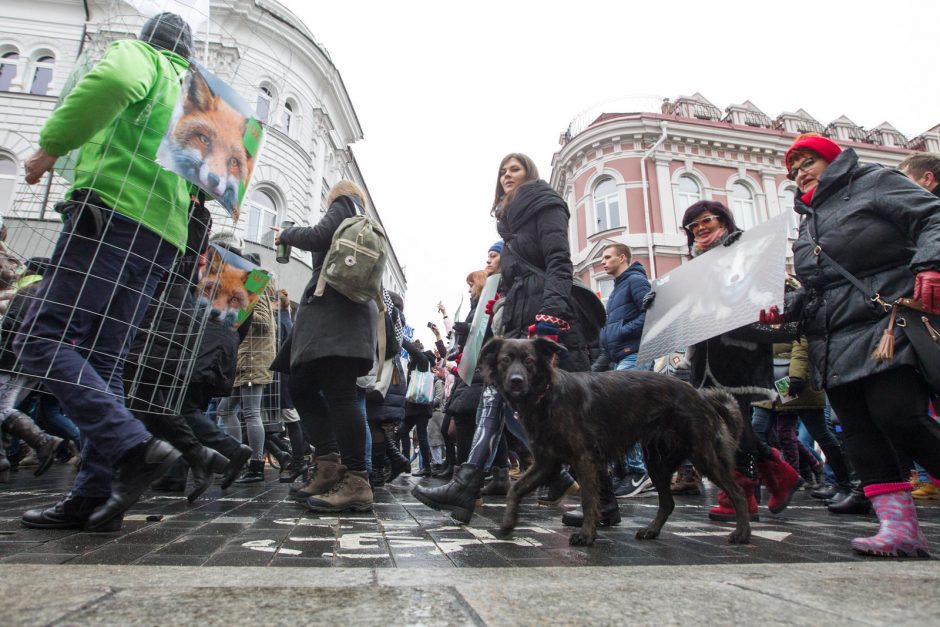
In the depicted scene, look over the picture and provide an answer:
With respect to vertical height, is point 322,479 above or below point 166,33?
below

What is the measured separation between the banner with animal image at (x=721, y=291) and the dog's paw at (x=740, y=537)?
1.28 metres

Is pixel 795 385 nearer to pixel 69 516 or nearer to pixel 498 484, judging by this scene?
pixel 498 484

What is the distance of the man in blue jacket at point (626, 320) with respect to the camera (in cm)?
571

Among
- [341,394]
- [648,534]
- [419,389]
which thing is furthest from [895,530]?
[419,389]

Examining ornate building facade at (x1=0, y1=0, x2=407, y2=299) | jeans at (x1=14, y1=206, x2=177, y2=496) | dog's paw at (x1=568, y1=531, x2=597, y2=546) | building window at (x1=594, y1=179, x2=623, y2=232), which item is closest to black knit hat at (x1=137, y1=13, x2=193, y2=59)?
jeans at (x1=14, y1=206, x2=177, y2=496)

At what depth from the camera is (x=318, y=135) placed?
22.6 metres

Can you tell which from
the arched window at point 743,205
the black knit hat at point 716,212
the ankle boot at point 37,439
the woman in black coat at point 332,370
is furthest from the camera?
the arched window at point 743,205

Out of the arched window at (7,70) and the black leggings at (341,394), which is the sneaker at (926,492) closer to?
the black leggings at (341,394)

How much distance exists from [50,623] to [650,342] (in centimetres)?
414

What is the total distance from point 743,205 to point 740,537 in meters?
24.6

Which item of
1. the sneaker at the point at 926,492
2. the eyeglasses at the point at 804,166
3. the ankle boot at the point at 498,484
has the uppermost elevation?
the eyeglasses at the point at 804,166

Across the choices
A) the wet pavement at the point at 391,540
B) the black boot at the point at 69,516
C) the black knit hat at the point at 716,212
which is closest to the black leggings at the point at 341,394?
the wet pavement at the point at 391,540

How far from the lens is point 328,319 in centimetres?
363

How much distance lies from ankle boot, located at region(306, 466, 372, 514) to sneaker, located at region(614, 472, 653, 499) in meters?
2.95
